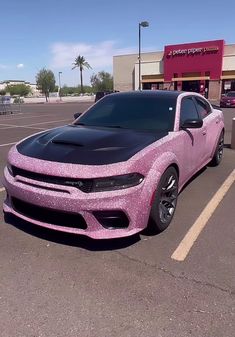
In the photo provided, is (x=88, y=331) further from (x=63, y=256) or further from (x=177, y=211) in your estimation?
(x=177, y=211)

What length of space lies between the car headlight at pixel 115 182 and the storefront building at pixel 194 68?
4965 cm

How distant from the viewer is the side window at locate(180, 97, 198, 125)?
16.5 ft

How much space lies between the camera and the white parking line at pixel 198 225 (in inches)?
145

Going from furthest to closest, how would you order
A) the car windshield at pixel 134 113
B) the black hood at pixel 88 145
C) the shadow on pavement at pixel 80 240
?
the car windshield at pixel 134 113, the shadow on pavement at pixel 80 240, the black hood at pixel 88 145

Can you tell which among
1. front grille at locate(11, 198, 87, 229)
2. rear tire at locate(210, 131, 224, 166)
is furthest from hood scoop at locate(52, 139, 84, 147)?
rear tire at locate(210, 131, 224, 166)

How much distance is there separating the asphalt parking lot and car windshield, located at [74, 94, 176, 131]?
50.1 inches

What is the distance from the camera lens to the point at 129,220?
3512 millimetres

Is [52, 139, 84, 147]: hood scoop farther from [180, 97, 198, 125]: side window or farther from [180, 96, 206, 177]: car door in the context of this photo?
[180, 97, 198, 125]: side window

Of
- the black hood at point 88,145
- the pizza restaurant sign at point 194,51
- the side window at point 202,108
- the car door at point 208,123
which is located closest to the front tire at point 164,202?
the black hood at point 88,145

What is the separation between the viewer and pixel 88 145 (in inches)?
151

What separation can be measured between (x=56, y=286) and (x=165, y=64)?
53.9 m

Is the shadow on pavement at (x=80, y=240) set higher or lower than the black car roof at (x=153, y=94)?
lower

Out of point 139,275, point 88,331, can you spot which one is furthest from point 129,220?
point 88,331

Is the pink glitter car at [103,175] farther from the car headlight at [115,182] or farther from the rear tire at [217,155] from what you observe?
the rear tire at [217,155]
